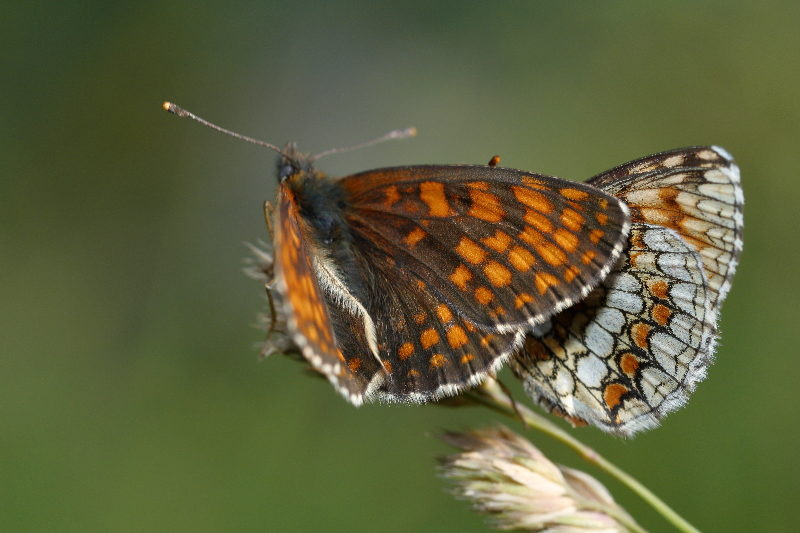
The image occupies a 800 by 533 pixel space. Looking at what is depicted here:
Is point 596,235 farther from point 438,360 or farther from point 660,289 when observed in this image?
point 438,360

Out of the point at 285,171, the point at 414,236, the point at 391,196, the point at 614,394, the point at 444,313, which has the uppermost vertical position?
the point at 285,171

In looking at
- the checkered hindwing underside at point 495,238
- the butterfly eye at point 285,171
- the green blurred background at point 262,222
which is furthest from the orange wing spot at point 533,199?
the green blurred background at point 262,222

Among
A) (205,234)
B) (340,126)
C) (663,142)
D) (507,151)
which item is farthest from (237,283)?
(663,142)

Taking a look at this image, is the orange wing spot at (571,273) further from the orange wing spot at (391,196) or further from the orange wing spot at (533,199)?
the orange wing spot at (391,196)

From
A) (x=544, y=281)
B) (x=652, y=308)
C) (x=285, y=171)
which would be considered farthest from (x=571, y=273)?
(x=285, y=171)

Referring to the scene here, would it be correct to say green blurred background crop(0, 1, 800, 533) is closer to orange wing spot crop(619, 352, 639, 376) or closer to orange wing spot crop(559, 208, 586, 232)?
orange wing spot crop(619, 352, 639, 376)
